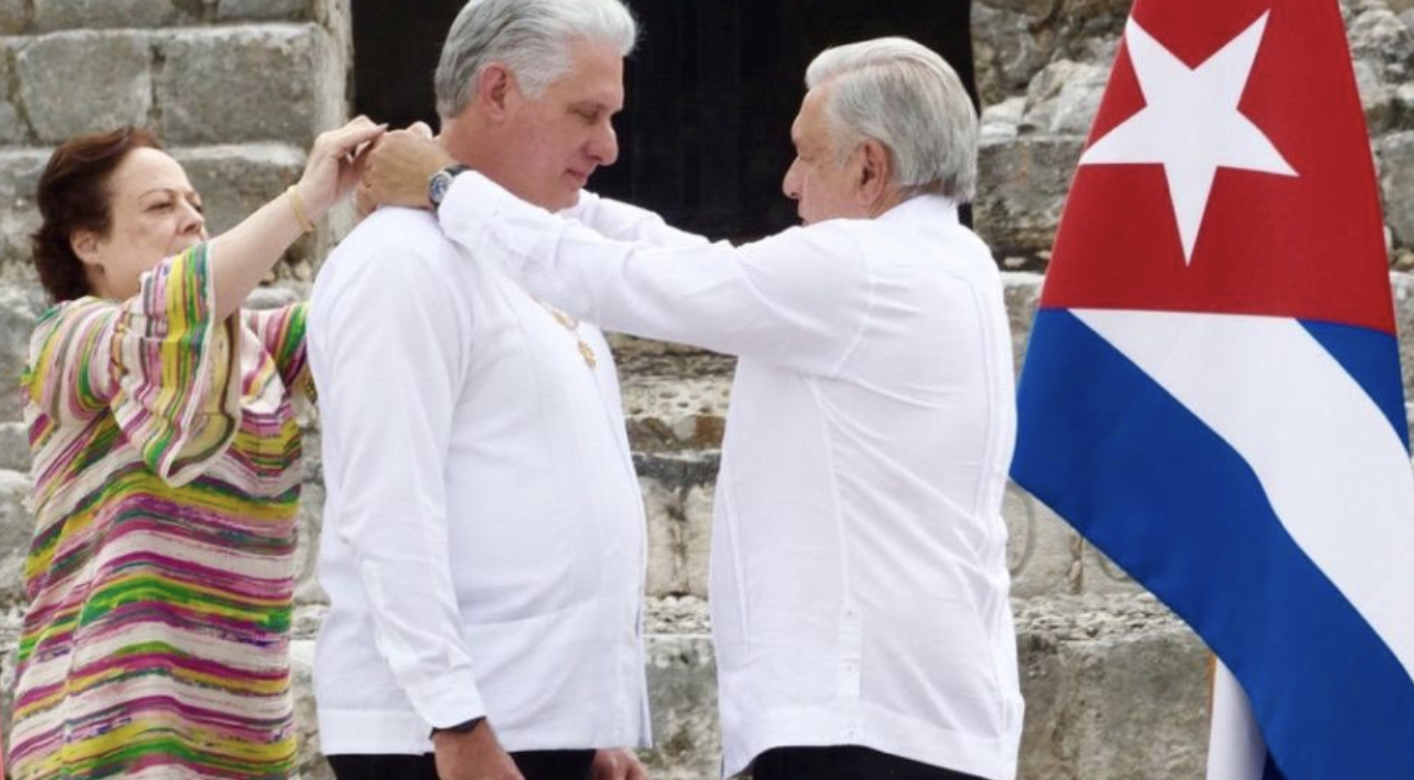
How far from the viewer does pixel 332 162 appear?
11.0 ft

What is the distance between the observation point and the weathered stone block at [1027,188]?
17.4 feet

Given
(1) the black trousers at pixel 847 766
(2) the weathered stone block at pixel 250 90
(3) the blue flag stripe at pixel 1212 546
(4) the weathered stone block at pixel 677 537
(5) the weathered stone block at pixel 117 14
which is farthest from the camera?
(5) the weathered stone block at pixel 117 14

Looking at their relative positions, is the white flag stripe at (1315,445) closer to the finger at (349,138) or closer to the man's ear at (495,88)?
the man's ear at (495,88)

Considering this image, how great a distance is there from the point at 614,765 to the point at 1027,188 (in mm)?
2206

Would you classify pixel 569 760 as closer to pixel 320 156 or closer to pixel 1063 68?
pixel 320 156

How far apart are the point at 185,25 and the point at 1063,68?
5.58 ft

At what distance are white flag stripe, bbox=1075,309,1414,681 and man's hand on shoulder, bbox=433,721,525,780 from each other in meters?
1.09

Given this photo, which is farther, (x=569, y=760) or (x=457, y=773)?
(x=569, y=760)

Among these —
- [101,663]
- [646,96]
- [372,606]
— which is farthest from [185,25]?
[372,606]

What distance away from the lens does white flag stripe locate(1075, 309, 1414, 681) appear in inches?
141

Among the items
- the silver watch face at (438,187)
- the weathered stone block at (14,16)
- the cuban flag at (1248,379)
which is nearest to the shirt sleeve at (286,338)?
the silver watch face at (438,187)

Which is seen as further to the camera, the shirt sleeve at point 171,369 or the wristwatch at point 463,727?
the shirt sleeve at point 171,369

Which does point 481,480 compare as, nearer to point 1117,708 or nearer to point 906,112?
point 906,112

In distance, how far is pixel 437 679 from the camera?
3.03 metres
